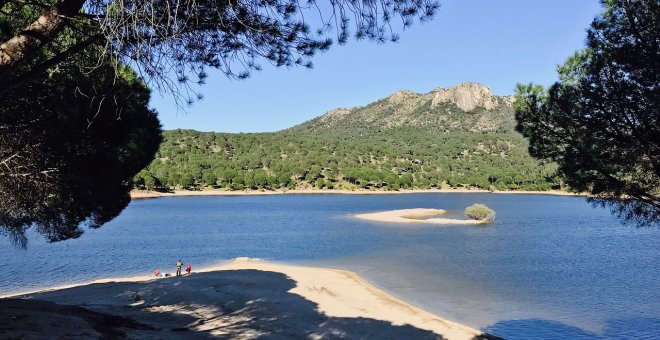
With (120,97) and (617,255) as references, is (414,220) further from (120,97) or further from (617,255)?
(120,97)

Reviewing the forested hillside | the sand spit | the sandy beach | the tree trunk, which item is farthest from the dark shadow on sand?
the forested hillside

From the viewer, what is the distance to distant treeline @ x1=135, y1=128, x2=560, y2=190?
456 ft

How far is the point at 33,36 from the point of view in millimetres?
5031

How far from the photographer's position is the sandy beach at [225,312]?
951 centimetres

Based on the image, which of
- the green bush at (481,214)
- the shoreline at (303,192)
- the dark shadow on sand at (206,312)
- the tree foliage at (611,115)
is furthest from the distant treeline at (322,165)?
the tree foliage at (611,115)

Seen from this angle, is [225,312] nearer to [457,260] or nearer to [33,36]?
[33,36]

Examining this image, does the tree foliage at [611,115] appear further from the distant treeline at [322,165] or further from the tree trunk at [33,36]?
the distant treeline at [322,165]

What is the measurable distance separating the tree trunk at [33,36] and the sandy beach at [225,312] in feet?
15.8

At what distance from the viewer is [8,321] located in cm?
819

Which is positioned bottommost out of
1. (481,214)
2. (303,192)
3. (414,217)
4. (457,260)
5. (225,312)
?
(457,260)

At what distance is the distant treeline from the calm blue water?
71.9m

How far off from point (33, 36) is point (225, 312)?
13.8 m

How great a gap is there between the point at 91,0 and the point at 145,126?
28.7ft

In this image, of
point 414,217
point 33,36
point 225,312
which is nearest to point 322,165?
point 414,217
